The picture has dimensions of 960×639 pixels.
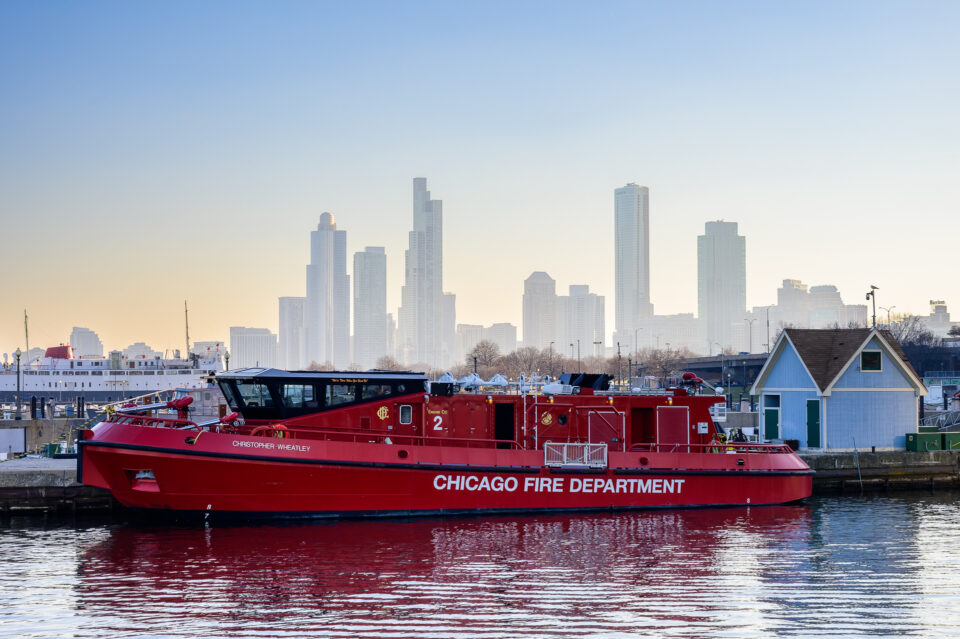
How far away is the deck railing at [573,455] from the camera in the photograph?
27.1m

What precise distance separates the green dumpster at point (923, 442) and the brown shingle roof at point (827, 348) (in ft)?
7.54

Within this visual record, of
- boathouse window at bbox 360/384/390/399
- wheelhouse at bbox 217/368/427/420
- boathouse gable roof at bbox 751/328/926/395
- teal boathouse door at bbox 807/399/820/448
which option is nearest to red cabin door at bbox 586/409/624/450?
wheelhouse at bbox 217/368/427/420

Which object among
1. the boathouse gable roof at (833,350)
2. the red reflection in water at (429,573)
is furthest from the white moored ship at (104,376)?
the red reflection in water at (429,573)

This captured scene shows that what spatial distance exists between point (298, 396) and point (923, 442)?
22036 mm

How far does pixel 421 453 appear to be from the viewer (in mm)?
26031

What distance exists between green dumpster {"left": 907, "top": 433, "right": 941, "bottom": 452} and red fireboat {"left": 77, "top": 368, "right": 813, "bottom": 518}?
7.44 meters

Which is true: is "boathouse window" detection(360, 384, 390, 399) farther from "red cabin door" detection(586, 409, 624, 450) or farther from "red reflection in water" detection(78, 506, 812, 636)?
"red cabin door" detection(586, 409, 624, 450)

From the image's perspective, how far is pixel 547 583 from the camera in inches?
720

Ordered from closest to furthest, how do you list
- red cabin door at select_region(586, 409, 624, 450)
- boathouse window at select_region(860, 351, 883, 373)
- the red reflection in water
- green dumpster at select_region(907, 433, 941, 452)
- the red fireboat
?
1. the red reflection in water
2. the red fireboat
3. red cabin door at select_region(586, 409, 624, 450)
4. green dumpster at select_region(907, 433, 941, 452)
5. boathouse window at select_region(860, 351, 883, 373)

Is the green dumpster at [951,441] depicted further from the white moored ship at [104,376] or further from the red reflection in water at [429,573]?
the white moored ship at [104,376]

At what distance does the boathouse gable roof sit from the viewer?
34312mm

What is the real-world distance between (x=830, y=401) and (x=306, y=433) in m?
18.9

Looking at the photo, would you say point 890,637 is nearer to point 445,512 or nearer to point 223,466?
point 445,512

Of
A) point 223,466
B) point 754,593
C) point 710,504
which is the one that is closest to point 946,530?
point 710,504
